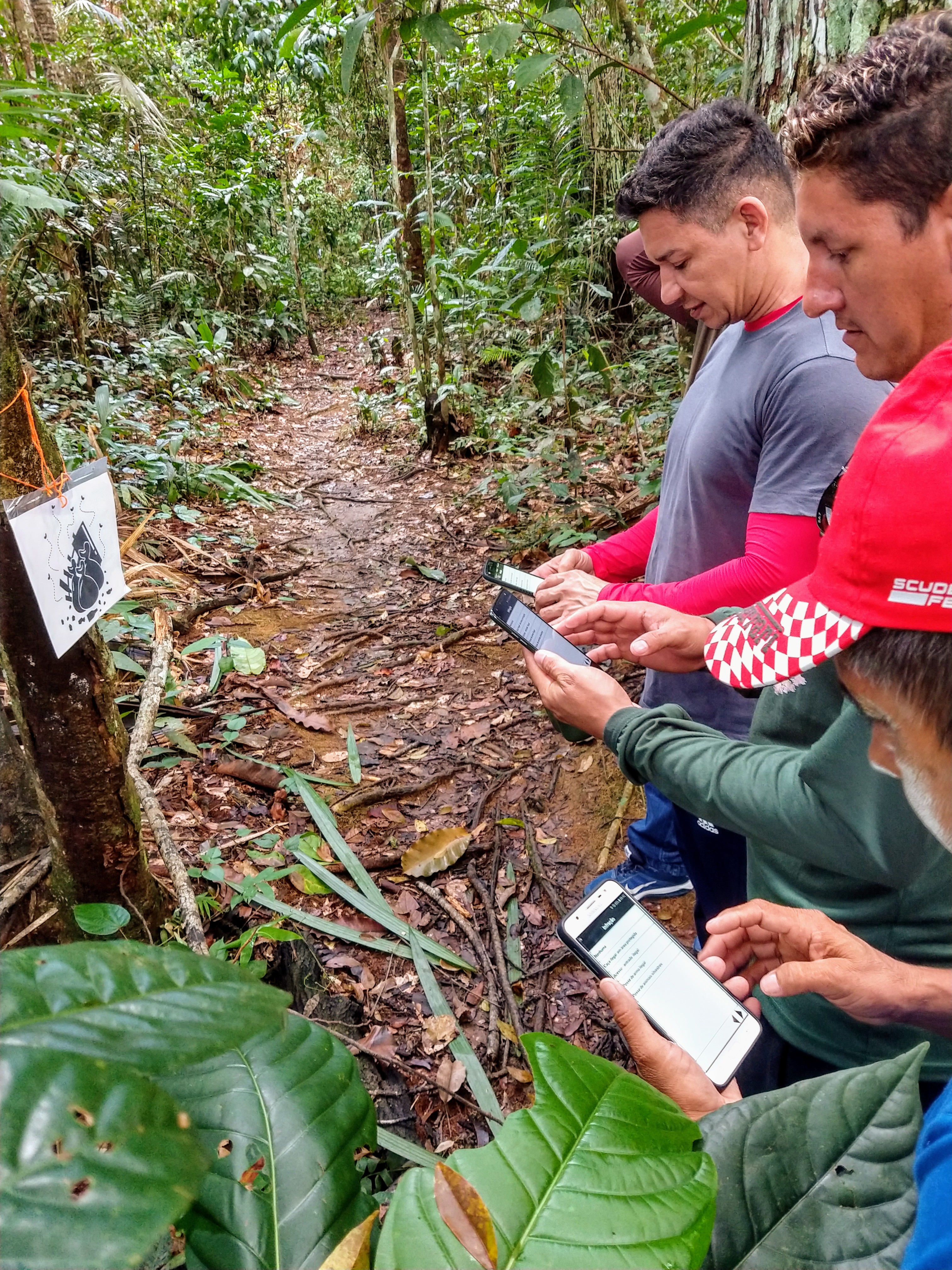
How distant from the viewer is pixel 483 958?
218cm

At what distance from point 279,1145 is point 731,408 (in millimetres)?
1595

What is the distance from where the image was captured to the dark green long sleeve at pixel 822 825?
3.35 feet

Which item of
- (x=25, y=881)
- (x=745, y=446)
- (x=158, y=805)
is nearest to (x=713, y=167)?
(x=745, y=446)

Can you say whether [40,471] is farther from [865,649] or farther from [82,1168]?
[865,649]

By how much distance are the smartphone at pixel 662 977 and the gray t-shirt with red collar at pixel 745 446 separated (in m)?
0.65

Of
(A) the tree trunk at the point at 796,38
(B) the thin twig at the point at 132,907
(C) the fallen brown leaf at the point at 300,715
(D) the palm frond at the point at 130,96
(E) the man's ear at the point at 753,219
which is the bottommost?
(C) the fallen brown leaf at the point at 300,715

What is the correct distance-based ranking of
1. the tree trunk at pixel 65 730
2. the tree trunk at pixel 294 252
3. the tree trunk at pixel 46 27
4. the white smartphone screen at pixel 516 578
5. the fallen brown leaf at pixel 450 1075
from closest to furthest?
the tree trunk at pixel 65 730 → the fallen brown leaf at pixel 450 1075 → the white smartphone screen at pixel 516 578 → the tree trunk at pixel 46 27 → the tree trunk at pixel 294 252

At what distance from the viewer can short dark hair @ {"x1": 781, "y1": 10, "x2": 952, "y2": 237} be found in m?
1.07

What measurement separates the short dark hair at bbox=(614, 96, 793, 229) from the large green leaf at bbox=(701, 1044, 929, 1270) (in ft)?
5.60

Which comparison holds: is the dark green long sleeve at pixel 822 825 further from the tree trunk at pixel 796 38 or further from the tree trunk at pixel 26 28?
the tree trunk at pixel 26 28

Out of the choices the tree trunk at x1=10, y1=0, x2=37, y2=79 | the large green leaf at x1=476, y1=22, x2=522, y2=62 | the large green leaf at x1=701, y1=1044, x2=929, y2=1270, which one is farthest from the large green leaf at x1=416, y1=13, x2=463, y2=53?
the tree trunk at x1=10, y1=0, x2=37, y2=79

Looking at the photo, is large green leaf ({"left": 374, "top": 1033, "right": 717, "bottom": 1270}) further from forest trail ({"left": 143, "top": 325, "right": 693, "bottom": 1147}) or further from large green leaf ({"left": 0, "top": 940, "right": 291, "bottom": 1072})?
forest trail ({"left": 143, "top": 325, "right": 693, "bottom": 1147})

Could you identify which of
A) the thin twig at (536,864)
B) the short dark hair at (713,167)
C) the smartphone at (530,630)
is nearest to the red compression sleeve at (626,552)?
the smartphone at (530,630)

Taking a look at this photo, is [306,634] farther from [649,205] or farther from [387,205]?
[387,205]
